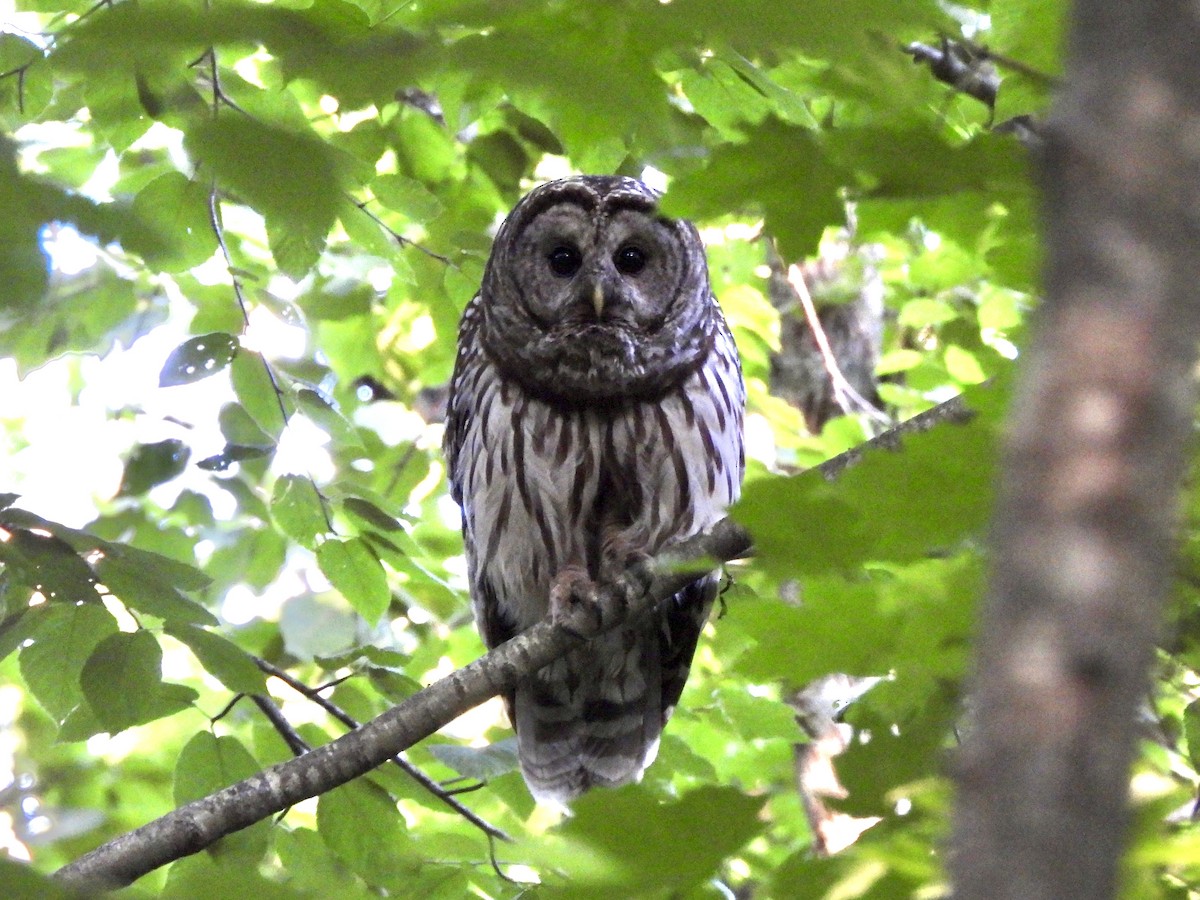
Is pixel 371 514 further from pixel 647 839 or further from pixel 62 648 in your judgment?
pixel 647 839

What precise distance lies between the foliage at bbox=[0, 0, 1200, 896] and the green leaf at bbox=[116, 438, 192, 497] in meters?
0.01

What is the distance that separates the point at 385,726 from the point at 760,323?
331 centimetres

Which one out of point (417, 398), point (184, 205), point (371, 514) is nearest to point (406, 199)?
point (184, 205)

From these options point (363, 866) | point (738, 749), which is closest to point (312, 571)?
point (738, 749)

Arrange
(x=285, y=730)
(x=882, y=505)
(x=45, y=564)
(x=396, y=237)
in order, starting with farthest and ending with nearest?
(x=396, y=237), (x=285, y=730), (x=45, y=564), (x=882, y=505)

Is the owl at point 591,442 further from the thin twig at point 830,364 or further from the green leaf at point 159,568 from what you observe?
the green leaf at point 159,568

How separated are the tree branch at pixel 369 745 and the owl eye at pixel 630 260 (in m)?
1.77

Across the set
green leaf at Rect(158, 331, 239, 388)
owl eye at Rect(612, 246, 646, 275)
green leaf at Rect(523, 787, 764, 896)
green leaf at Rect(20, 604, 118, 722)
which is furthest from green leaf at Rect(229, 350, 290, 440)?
green leaf at Rect(523, 787, 764, 896)

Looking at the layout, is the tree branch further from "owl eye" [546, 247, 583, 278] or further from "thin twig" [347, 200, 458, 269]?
"owl eye" [546, 247, 583, 278]

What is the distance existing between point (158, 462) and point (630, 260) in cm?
167

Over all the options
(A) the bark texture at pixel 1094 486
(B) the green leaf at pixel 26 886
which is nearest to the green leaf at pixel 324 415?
(B) the green leaf at pixel 26 886

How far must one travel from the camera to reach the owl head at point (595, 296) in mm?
4402

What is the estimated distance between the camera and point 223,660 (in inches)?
112

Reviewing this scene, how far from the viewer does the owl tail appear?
4570 millimetres
